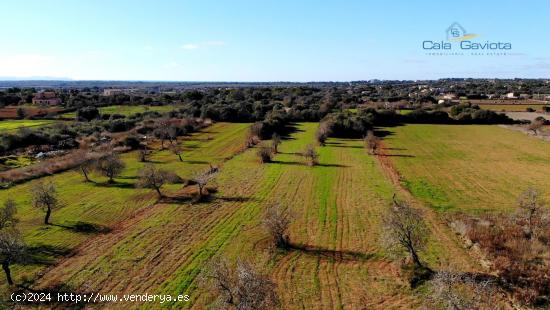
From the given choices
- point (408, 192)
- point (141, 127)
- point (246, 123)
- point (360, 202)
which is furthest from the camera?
point (246, 123)

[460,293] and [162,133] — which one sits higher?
[162,133]

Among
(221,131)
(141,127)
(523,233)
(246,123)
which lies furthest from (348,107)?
(523,233)

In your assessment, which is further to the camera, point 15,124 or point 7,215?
point 15,124

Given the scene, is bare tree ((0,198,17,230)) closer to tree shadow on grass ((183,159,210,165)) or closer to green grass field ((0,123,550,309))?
green grass field ((0,123,550,309))

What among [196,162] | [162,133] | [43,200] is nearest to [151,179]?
[43,200]

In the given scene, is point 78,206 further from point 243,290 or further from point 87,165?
point 243,290

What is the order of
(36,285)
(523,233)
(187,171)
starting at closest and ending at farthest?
(36,285) < (523,233) < (187,171)

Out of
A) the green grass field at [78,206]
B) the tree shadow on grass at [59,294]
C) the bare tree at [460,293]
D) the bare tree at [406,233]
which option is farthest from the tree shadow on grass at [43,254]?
the bare tree at [460,293]

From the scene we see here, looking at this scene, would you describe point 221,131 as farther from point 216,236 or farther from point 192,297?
point 192,297
